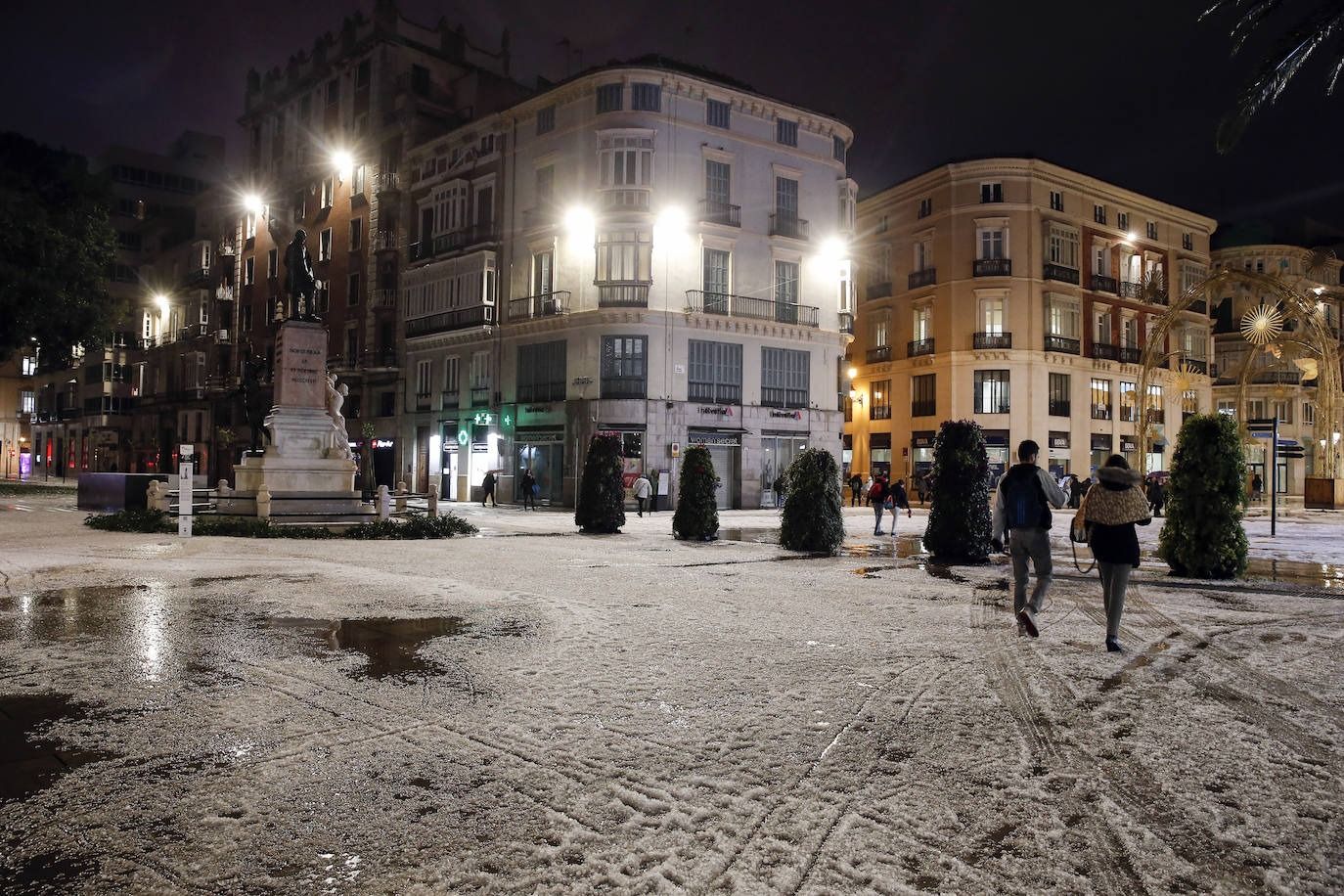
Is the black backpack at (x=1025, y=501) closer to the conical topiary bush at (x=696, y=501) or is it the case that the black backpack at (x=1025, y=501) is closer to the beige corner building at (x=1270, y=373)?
the conical topiary bush at (x=696, y=501)

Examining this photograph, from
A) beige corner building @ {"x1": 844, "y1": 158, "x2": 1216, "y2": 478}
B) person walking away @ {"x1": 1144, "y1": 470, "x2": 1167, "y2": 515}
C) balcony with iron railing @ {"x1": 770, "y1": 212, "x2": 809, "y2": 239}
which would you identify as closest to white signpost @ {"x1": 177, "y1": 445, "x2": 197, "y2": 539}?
balcony with iron railing @ {"x1": 770, "y1": 212, "x2": 809, "y2": 239}

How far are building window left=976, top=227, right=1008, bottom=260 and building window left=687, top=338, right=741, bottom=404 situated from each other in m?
17.8

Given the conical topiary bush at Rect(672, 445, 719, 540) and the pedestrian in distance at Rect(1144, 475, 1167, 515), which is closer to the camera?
the conical topiary bush at Rect(672, 445, 719, 540)

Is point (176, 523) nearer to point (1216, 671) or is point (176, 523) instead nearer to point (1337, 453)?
point (1216, 671)

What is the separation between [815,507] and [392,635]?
34.3 ft

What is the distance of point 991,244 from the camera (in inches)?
1826

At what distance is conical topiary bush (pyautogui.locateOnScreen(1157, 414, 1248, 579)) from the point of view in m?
12.8

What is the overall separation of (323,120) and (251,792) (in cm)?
5390

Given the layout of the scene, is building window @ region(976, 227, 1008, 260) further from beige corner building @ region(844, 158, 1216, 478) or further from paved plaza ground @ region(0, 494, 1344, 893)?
paved plaza ground @ region(0, 494, 1344, 893)

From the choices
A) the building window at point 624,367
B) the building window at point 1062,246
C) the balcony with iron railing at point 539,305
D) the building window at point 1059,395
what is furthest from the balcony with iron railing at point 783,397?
the building window at point 1062,246

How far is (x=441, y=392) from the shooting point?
43.2 meters

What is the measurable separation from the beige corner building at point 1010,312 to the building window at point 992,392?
3.0 inches

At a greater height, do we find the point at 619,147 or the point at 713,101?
the point at 713,101

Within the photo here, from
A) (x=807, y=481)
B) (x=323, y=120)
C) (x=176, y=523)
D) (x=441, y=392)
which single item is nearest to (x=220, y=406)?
(x=323, y=120)
